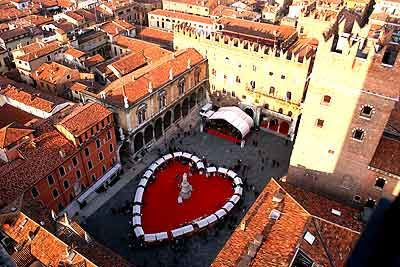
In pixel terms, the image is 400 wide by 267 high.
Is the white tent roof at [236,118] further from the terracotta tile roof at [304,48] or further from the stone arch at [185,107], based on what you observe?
the terracotta tile roof at [304,48]

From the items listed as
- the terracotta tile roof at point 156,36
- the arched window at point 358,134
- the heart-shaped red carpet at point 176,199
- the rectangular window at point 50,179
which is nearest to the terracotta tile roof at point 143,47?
the terracotta tile roof at point 156,36

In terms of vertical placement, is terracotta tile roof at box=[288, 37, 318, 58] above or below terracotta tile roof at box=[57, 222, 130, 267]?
above

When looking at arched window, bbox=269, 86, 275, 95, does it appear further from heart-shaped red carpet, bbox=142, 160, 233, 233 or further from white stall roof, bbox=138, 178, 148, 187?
white stall roof, bbox=138, 178, 148, 187

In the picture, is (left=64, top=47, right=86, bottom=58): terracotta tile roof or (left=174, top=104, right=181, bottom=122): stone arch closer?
(left=174, top=104, right=181, bottom=122): stone arch

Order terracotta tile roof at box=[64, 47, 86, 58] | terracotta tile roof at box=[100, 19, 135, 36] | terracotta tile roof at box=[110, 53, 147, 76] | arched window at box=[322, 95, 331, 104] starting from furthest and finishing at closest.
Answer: terracotta tile roof at box=[100, 19, 135, 36] → terracotta tile roof at box=[64, 47, 86, 58] → terracotta tile roof at box=[110, 53, 147, 76] → arched window at box=[322, 95, 331, 104]

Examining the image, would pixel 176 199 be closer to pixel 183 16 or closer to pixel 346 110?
pixel 346 110

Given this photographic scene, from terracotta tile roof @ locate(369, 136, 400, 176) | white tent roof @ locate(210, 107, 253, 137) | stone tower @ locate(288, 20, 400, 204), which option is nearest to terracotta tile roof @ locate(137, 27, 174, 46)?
white tent roof @ locate(210, 107, 253, 137)

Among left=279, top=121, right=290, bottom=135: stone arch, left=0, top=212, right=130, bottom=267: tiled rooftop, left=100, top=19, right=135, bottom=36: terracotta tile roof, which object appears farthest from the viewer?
left=100, top=19, right=135, bottom=36: terracotta tile roof
